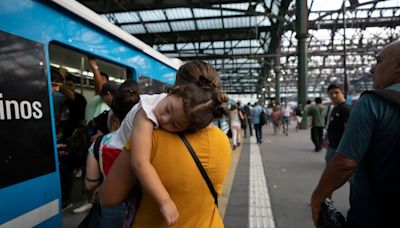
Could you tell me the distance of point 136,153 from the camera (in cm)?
115

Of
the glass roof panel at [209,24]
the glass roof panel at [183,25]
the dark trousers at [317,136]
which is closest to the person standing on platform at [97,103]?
the dark trousers at [317,136]

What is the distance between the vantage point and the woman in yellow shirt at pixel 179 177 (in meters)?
1.19

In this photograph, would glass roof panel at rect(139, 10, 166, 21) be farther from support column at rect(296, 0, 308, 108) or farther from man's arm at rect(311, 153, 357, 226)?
man's arm at rect(311, 153, 357, 226)

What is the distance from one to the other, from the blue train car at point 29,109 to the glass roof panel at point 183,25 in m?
13.0

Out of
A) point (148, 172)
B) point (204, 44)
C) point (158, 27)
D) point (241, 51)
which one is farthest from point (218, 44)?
point (148, 172)

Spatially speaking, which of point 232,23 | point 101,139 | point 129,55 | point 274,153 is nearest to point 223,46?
point 232,23

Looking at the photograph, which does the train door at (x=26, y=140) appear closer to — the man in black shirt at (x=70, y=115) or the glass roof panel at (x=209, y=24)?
the man in black shirt at (x=70, y=115)

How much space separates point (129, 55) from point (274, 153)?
6.19 m

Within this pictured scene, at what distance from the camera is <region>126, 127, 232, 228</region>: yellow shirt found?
3.92ft

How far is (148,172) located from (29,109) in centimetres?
131

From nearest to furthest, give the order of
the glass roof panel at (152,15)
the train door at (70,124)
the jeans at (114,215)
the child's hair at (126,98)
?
the jeans at (114,215), the child's hair at (126,98), the train door at (70,124), the glass roof panel at (152,15)

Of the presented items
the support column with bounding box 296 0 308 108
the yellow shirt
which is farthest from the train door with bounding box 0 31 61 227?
the support column with bounding box 296 0 308 108

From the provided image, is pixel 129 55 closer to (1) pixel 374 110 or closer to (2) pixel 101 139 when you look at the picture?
(2) pixel 101 139

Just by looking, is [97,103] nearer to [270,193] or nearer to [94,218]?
[94,218]
